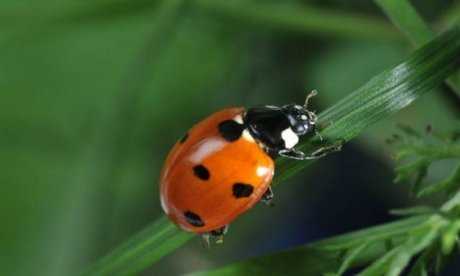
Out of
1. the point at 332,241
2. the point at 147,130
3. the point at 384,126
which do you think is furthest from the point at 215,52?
the point at 332,241

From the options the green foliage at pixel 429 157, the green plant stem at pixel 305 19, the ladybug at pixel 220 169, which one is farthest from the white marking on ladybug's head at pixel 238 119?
the green plant stem at pixel 305 19

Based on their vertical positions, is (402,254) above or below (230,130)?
below

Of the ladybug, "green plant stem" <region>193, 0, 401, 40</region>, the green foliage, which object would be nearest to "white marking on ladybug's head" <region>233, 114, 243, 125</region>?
the ladybug

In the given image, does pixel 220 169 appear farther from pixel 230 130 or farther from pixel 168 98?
pixel 168 98

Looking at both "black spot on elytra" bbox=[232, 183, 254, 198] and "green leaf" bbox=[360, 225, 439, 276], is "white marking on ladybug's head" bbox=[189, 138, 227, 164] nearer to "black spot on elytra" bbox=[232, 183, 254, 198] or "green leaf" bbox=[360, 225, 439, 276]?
"black spot on elytra" bbox=[232, 183, 254, 198]

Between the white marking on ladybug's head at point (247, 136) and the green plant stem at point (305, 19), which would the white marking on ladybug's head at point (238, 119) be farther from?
the green plant stem at point (305, 19)

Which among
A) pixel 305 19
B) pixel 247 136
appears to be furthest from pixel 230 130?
pixel 305 19

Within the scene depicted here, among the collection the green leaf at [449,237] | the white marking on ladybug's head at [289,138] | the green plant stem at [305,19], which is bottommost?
the green leaf at [449,237]
